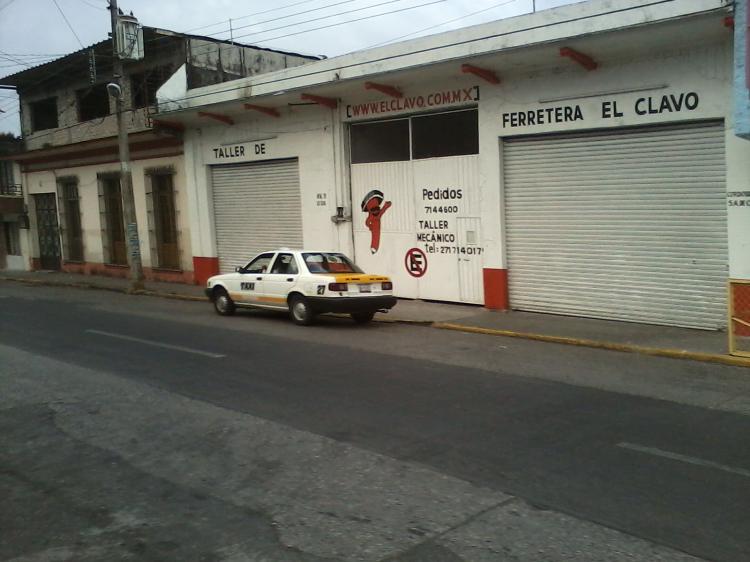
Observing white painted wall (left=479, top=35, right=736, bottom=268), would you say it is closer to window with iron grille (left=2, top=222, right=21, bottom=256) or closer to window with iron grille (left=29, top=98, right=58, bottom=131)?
window with iron grille (left=29, top=98, right=58, bottom=131)

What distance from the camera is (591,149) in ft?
45.4

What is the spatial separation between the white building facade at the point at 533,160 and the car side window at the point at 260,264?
146 inches

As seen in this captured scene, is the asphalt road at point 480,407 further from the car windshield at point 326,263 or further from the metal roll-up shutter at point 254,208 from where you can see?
the metal roll-up shutter at point 254,208

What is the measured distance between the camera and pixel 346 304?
13.6 meters

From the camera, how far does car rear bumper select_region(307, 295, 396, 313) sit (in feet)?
44.5

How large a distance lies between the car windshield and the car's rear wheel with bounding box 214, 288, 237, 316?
244 cm

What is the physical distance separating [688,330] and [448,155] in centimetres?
656

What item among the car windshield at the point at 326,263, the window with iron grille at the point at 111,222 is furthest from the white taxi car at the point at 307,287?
the window with iron grille at the point at 111,222

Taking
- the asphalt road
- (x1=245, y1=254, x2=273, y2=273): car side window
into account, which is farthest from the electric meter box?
the asphalt road

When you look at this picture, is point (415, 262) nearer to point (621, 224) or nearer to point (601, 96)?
point (621, 224)

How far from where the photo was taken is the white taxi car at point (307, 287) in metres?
13.6

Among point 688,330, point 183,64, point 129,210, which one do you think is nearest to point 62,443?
point 688,330

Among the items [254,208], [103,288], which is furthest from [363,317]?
[103,288]

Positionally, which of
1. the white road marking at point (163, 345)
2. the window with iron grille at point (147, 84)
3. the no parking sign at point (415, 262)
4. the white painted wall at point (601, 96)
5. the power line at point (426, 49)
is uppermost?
the window with iron grille at point (147, 84)
